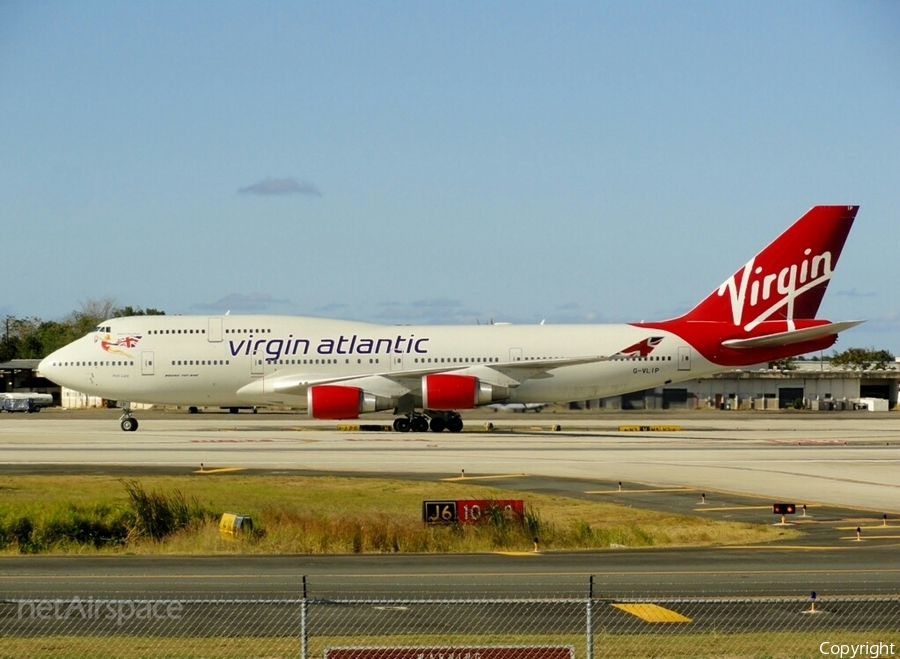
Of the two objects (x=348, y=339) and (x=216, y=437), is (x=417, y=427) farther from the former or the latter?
(x=216, y=437)

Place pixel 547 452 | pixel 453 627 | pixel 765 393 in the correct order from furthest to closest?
pixel 765 393
pixel 547 452
pixel 453 627

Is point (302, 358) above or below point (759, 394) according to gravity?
above

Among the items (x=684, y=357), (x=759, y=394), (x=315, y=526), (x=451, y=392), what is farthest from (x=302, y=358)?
(x=759, y=394)

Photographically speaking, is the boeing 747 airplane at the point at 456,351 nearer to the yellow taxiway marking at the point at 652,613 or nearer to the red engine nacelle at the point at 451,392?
the red engine nacelle at the point at 451,392

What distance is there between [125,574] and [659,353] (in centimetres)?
4241

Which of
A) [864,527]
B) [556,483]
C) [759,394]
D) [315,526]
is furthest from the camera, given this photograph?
[759,394]

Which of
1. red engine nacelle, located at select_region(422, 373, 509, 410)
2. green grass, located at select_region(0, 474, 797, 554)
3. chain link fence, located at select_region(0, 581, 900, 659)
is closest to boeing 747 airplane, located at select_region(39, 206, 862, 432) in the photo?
red engine nacelle, located at select_region(422, 373, 509, 410)

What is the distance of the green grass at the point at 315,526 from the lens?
22.8 meters

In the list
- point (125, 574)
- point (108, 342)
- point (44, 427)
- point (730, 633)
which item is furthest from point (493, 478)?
point (44, 427)

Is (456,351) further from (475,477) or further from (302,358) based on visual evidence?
(475,477)

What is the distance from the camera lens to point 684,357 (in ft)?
188

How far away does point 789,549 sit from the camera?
69.4 ft

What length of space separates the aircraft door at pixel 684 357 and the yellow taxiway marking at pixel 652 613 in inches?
1679

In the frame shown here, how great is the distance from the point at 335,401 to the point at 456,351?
691cm
